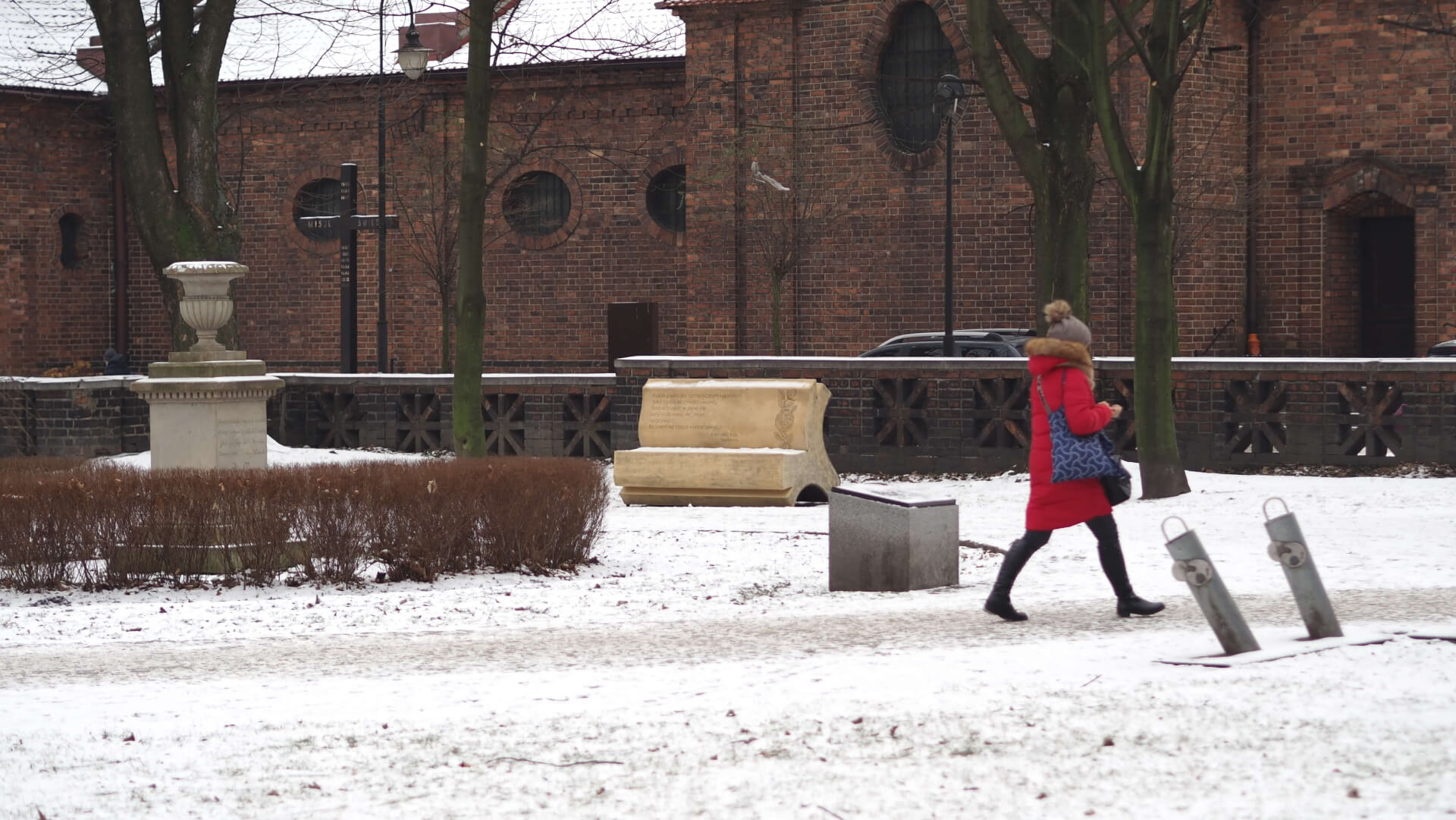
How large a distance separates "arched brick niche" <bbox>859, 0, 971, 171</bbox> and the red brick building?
40 millimetres

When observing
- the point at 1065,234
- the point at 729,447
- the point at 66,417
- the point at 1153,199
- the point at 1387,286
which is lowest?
the point at 729,447

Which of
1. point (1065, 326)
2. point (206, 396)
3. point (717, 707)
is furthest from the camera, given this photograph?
point (206, 396)

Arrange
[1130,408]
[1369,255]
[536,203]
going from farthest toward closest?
[536,203] → [1369,255] → [1130,408]

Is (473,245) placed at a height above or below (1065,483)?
above

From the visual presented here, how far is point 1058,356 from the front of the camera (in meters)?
8.85

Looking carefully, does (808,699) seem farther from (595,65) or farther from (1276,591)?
(595,65)

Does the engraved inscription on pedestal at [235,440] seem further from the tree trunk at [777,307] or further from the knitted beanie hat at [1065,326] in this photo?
the tree trunk at [777,307]

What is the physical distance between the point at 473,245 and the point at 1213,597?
36.4 ft

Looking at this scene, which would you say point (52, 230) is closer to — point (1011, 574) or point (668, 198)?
point (668, 198)

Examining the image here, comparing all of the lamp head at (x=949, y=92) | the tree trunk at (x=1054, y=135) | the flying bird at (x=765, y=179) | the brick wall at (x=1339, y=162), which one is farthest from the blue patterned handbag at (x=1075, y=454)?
the brick wall at (x=1339, y=162)

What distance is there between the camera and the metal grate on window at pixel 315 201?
117 ft

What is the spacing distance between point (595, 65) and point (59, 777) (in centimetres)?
2806

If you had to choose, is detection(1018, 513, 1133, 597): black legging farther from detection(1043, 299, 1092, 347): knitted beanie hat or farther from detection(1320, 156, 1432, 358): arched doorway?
detection(1320, 156, 1432, 358): arched doorway

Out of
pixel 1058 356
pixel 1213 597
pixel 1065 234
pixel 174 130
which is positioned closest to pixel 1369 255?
pixel 1065 234
